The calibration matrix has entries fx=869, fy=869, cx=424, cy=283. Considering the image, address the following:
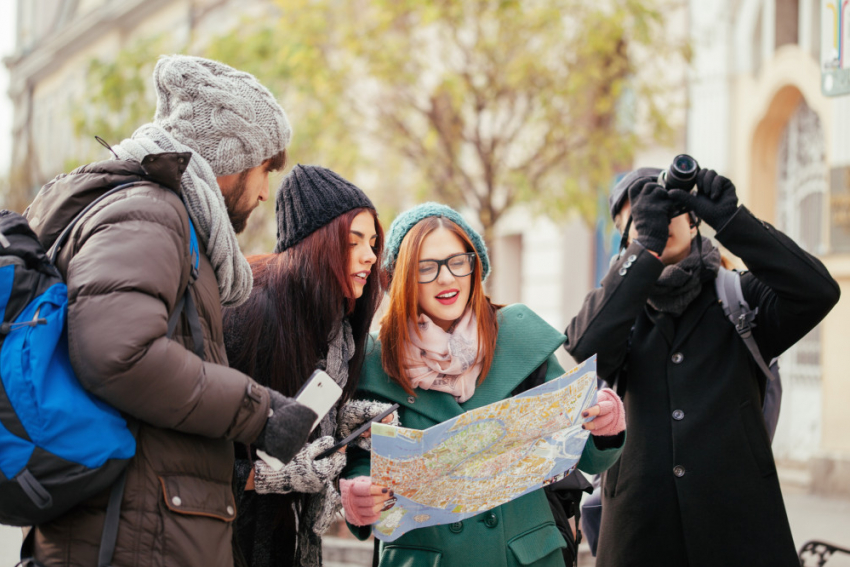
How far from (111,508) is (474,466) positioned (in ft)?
3.21

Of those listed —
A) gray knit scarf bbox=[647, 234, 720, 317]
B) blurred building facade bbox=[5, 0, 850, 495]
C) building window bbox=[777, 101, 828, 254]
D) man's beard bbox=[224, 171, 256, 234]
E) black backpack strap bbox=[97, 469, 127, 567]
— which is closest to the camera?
black backpack strap bbox=[97, 469, 127, 567]

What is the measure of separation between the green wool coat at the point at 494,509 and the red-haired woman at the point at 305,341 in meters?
0.10

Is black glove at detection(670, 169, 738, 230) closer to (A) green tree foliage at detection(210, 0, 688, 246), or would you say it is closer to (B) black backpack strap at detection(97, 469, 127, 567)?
(B) black backpack strap at detection(97, 469, 127, 567)

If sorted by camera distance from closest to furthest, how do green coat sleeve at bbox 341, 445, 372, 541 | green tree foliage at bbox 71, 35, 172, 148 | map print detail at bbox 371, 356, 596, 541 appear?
map print detail at bbox 371, 356, 596, 541 → green coat sleeve at bbox 341, 445, 372, 541 → green tree foliage at bbox 71, 35, 172, 148

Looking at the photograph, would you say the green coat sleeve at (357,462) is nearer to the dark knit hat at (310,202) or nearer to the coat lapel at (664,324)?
the dark knit hat at (310,202)

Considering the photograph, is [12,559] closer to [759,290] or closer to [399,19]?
[759,290]

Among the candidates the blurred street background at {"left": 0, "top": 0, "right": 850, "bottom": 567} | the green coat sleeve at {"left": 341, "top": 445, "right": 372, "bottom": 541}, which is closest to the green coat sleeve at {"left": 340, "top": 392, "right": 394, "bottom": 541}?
the green coat sleeve at {"left": 341, "top": 445, "right": 372, "bottom": 541}

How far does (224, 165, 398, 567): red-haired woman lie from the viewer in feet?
8.54

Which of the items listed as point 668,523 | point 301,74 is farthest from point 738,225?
point 301,74

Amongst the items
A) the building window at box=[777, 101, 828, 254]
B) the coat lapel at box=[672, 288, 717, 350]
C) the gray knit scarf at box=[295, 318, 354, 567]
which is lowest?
the gray knit scarf at box=[295, 318, 354, 567]

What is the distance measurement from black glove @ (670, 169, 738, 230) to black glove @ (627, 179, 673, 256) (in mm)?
43

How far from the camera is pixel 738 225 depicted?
114 inches

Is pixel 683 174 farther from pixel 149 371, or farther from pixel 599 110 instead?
pixel 599 110

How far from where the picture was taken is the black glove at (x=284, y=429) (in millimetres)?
1947
